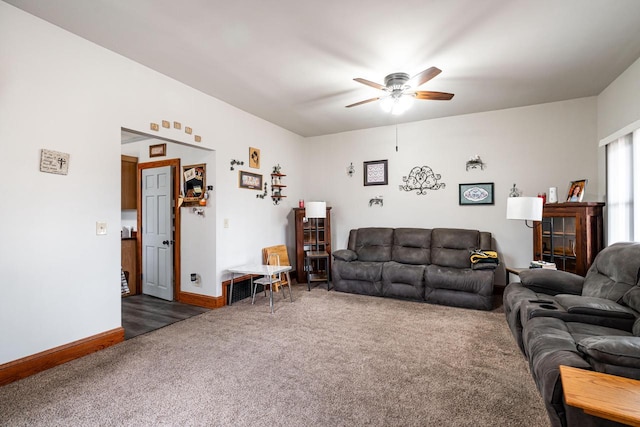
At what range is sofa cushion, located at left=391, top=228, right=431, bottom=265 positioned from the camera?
469cm

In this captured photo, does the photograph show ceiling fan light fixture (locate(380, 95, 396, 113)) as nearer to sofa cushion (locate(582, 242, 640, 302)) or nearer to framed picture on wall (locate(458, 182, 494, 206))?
framed picture on wall (locate(458, 182, 494, 206))

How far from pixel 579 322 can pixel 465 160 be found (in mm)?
3159

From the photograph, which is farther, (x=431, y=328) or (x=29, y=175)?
(x=431, y=328)

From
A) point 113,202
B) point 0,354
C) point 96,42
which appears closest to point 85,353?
point 0,354

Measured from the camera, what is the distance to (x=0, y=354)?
225 centimetres

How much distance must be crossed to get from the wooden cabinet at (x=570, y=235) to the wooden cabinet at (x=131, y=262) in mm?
5755

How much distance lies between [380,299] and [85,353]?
3400 mm

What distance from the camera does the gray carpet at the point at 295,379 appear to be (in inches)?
73.9

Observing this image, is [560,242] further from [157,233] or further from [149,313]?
[157,233]

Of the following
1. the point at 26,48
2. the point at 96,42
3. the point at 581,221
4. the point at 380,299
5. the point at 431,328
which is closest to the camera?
the point at 26,48

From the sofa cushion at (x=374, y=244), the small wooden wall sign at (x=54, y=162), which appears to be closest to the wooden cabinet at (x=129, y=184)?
the small wooden wall sign at (x=54, y=162)

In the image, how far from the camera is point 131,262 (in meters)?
4.88

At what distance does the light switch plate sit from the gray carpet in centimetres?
107

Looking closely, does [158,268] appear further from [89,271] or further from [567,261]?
[567,261]
